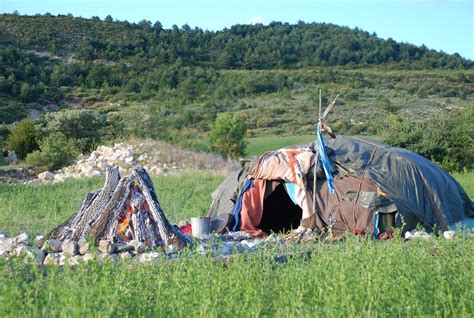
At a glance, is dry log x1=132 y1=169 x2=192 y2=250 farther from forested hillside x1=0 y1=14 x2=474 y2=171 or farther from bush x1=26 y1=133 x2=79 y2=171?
forested hillside x1=0 y1=14 x2=474 y2=171

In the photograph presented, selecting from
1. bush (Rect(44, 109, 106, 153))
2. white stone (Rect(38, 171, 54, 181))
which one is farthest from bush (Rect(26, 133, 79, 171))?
bush (Rect(44, 109, 106, 153))

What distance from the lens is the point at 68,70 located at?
53250mm

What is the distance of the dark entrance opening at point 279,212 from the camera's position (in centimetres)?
1419

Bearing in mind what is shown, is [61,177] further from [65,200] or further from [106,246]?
[106,246]

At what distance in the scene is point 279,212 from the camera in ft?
47.6

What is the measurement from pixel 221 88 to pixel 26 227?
1663 inches

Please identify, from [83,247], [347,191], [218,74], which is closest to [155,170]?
[347,191]

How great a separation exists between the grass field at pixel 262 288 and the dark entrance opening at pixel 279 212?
634 centimetres

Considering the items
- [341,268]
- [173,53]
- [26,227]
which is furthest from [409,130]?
[173,53]

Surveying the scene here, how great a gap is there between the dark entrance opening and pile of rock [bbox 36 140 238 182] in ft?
29.1

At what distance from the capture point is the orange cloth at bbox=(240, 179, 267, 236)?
13016 mm

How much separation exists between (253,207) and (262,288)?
7.03 meters

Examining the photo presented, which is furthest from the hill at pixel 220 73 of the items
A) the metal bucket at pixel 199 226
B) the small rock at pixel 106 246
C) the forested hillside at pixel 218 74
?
the small rock at pixel 106 246

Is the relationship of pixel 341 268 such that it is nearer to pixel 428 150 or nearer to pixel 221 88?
pixel 428 150
